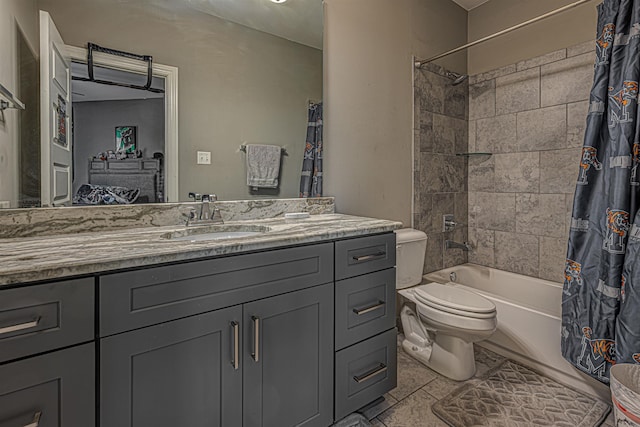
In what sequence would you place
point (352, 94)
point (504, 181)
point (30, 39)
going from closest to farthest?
point (30, 39) < point (352, 94) < point (504, 181)

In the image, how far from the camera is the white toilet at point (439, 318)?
1735mm

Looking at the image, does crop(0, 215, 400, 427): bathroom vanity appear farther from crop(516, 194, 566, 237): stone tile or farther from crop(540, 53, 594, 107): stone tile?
crop(540, 53, 594, 107): stone tile

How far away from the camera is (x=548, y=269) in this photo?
2.36m

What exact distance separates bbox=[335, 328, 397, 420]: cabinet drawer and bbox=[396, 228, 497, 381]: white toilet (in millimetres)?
387

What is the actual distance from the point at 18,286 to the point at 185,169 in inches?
35.9

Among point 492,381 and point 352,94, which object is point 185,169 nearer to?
point 352,94

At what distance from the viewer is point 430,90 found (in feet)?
8.20

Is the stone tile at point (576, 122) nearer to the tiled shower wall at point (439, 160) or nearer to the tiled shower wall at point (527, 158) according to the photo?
the tiled shower wall at point (527, 158)

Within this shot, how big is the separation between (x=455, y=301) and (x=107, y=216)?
184cm

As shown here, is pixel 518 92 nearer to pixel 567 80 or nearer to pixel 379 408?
pixel 567 80

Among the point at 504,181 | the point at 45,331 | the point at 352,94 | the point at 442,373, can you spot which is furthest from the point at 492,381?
the point at 45,331

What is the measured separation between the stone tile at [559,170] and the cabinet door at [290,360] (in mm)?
1924

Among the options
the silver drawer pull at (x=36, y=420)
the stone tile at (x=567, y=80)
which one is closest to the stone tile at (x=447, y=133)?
the stone tile at (x=567, y=80)

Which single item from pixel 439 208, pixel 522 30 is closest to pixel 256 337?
pixel 439 208
